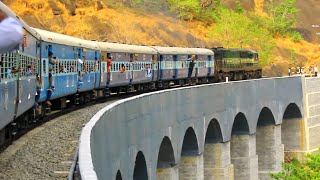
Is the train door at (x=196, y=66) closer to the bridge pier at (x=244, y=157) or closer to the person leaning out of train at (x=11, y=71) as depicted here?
the bridge pier at (x=244, y=157)

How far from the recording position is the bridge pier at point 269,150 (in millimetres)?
47125

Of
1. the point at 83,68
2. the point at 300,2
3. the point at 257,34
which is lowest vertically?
the point at 83,68

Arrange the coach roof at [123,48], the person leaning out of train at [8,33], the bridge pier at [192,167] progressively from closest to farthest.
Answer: the person leaning out of train at [8,33] → the bridge pier at [192,167] → the coach roof at [123,48]

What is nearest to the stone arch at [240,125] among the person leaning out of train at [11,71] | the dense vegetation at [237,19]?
the person leaning out of train at [11,71]

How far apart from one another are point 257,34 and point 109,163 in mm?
72162

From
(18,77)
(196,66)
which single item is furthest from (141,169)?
(196,66)

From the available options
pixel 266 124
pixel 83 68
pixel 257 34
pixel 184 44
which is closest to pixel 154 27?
pixel 184 44

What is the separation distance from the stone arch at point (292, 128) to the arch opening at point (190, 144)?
74.4 ft

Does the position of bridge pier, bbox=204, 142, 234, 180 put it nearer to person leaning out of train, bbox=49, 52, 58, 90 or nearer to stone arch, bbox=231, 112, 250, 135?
stone arch, bbox=231, 112, 250, 135

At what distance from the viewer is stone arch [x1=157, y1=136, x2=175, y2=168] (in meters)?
27.8

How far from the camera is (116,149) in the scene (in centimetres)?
1625

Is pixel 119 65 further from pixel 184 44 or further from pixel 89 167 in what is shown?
pixel 184 44

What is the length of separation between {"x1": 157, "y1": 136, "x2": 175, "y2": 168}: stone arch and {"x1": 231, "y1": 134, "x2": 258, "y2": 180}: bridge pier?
14206 millimetres

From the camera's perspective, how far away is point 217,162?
123ft
